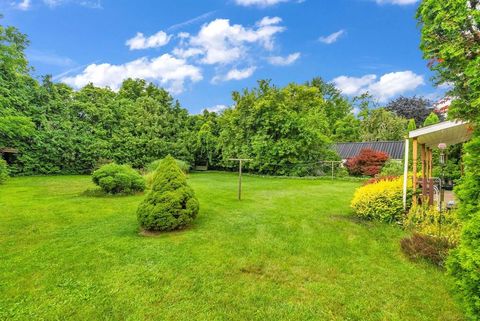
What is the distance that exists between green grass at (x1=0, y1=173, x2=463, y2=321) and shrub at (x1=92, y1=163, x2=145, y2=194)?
3.15 metres

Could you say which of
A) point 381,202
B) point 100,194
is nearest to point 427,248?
point 381,202

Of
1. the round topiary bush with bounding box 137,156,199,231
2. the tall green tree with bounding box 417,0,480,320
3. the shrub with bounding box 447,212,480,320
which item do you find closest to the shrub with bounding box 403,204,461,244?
the tall green tree with bounding box 417,0,480,320

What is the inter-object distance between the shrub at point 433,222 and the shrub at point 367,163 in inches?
557

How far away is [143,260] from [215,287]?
4.86 feet

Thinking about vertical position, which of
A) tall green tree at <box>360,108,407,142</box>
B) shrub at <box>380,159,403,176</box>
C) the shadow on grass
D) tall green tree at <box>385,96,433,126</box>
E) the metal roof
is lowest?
the shadow on grass

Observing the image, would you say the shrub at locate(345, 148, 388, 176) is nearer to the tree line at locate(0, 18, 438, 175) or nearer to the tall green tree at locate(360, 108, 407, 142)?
the tree line at locate(0, 18, 438, 175)

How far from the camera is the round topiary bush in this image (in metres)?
5.71

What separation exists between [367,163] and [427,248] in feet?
53.9

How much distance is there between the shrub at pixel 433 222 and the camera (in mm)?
4607

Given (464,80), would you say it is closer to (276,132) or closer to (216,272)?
(216,272)

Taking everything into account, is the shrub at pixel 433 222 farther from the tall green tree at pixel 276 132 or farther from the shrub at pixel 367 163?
the shrub at pixel 367 163

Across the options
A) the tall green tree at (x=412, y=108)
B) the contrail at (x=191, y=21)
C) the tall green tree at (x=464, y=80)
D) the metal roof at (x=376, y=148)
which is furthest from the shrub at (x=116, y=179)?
the tall green tree at (x=412, y=108)

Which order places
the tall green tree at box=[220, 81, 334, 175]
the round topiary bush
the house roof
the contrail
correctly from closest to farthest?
the round topiary bush
the contrail
the house roof
the tall green tree at box=[220, 81, 334, 175]

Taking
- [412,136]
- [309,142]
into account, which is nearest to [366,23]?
[412,136]
